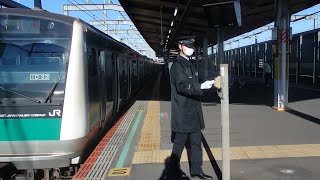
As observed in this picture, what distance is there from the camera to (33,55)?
6309 millimetres

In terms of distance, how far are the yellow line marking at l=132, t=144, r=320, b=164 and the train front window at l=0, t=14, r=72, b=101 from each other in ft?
6.72

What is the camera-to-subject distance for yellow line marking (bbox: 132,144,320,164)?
739cm

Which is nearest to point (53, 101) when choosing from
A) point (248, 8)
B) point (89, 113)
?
point (89, 113)

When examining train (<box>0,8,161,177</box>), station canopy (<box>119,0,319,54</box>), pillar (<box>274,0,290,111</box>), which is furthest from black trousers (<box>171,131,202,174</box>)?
station canopy (<box>119,0,319,54</box>)

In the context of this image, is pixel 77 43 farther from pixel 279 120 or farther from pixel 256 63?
pixel 256 63

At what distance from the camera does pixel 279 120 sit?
448 inches

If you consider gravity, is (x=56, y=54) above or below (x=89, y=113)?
above

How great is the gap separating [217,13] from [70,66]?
2612 millimetres

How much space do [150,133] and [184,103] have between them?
4298 mm

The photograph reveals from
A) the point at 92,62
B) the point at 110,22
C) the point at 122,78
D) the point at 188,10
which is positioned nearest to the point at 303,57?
the point at 188,10

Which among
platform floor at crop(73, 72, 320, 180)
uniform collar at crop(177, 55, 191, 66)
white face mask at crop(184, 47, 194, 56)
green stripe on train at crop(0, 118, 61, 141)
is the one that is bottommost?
platform floor at crop(73, 72, 320, 180)

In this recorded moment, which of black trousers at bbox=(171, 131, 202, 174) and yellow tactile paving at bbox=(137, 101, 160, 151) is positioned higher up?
black trousers at bbox=(171, 131, 202, 174)

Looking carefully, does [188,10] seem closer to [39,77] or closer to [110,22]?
[39,77]

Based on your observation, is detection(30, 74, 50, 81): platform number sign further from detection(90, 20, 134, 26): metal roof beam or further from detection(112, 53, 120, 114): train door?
detection(90, 20, 134, 26): metal roof beam
